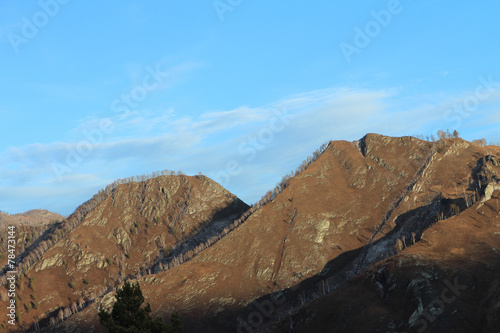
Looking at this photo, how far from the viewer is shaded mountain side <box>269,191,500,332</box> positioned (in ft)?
397

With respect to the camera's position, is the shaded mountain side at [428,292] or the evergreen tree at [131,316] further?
the shaded mountain side at [428,292]

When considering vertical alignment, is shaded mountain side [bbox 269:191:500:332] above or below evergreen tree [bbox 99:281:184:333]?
below

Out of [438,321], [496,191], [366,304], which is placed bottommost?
[438,321]

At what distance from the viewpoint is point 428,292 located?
130 m

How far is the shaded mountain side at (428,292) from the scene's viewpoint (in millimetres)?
120875

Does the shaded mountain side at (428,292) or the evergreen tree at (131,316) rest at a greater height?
the evergreen tree at (131,316)

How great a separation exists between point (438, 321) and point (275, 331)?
50.6m

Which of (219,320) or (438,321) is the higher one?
(219,320)

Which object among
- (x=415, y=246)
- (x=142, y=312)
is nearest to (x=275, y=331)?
(x=415, y=246)

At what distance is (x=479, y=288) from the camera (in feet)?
420

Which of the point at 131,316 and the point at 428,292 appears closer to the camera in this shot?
the point at 131,316

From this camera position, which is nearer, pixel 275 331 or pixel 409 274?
pixel 409 274

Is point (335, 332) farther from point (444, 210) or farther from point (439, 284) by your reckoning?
point (444, 210)

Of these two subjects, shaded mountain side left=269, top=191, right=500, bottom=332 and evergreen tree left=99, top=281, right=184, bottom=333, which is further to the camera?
shaded mountain side left=269, top=191, right=500, bottom=332
